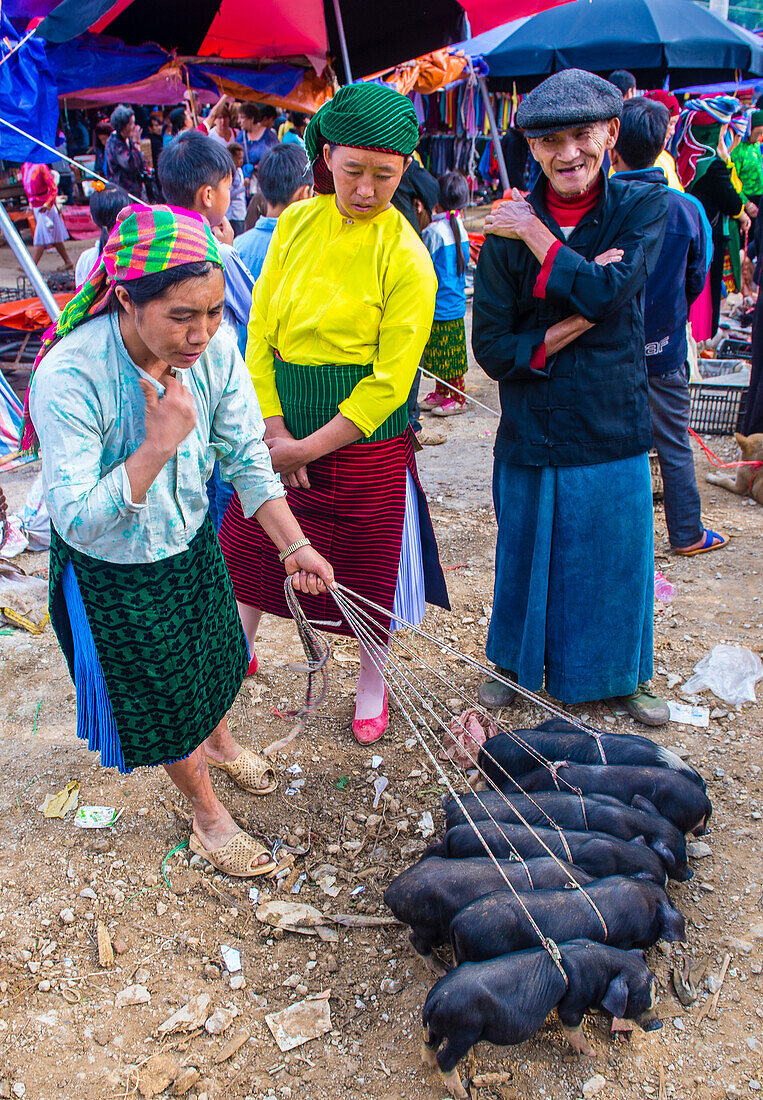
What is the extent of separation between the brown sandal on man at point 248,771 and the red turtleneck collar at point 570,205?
199 centimetres

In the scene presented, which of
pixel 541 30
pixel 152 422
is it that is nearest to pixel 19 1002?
pixel 152 422

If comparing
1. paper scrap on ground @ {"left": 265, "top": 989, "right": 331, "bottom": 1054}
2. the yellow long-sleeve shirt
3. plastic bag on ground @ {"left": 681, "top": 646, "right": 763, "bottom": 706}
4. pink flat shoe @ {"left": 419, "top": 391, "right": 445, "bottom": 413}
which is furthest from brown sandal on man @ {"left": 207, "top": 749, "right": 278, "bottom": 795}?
pink flat shoe @ {"left": 419, "top": 391, "right": 445, "bottom": 413}

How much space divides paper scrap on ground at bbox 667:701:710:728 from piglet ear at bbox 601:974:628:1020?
Answer: 1.42 meters

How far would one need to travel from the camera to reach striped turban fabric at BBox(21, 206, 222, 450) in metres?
1.61

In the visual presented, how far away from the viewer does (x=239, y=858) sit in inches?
96.6

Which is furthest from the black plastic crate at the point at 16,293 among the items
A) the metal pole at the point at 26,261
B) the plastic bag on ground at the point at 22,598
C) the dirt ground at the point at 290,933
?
the dirt ground at the point at 290,933

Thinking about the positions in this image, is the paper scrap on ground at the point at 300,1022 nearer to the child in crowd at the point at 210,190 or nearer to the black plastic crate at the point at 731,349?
the child in crowd at the point at 210,190

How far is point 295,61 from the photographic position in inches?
268

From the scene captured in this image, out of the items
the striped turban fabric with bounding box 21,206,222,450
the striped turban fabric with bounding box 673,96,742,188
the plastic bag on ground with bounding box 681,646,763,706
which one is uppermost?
the striped turban fabric with bounding box 673,96,742,188

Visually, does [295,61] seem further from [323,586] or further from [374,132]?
[323,586]

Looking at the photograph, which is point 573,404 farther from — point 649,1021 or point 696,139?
point 696,139

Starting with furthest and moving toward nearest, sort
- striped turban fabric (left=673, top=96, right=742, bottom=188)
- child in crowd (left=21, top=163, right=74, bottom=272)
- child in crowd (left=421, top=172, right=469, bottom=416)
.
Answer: child in crowd (left=21, top=163, right=74, bottom=272), striped turban fabric (left=673, top=96, right=742, bottom=188), child in crowd (left=421, top=172, right=469, bottom=416)

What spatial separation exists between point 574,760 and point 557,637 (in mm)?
538

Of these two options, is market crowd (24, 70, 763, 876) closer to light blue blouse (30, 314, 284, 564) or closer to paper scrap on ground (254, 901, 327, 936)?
light blue blouse (30, 314, 284, 564)
